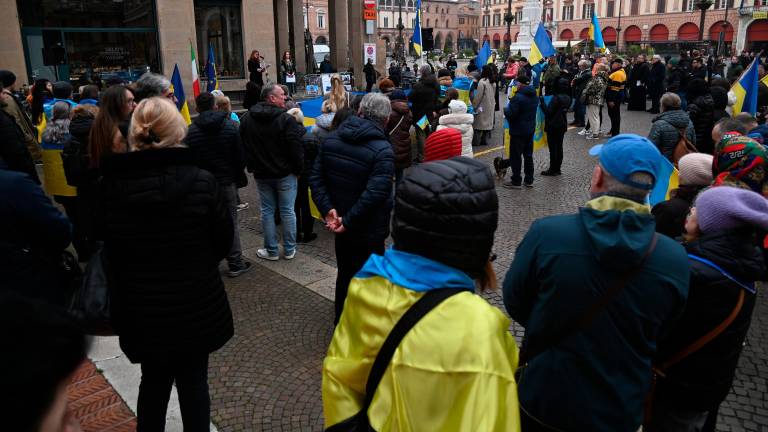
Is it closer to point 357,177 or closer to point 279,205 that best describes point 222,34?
point 279,205

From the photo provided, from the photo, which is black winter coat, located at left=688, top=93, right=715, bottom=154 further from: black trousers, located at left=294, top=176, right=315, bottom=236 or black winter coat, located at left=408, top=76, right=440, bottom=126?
black trousers, located at left=294, top=176, right=315, bottom=236

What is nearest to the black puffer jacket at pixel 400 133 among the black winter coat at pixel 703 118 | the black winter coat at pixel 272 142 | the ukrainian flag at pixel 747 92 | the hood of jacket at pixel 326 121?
the hood of jacket at pixel 326 121

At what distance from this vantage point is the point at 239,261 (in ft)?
19.3

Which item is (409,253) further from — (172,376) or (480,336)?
(172,376)

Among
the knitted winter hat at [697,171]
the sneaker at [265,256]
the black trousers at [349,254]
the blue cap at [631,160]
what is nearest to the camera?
the blue cap at [631,160]

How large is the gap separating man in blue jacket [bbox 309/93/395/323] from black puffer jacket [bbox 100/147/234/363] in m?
1.63

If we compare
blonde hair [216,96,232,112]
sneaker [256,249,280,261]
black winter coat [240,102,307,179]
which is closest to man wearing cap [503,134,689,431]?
black winter coat [240,102,307,179]

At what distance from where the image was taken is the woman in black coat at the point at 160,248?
2.62 metres

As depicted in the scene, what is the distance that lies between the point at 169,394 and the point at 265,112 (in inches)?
135

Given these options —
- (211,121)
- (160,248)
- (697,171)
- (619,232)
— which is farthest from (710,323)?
(211,121)

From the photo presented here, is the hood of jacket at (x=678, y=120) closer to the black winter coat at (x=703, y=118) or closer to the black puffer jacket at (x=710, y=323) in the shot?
the black winter coat at (x=703, y=118)

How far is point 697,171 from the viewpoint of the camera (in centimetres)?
402

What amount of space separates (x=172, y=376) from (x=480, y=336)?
1.93 metres

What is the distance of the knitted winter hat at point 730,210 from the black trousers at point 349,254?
2457mm
